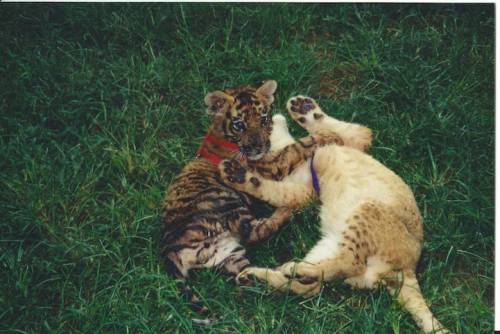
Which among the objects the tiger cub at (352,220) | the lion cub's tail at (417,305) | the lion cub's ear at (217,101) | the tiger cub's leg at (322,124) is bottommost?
the lion cub's tail at (417,305)

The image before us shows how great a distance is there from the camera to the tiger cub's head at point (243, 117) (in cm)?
474

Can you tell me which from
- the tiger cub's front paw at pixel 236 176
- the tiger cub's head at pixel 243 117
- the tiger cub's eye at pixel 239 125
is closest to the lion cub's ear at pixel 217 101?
the tiger cub's head at pixel 243 117

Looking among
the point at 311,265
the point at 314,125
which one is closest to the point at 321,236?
the point at 311,265

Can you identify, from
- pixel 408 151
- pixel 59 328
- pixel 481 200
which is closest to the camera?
pixel 59 328

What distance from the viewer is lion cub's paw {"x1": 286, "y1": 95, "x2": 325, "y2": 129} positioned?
508cm

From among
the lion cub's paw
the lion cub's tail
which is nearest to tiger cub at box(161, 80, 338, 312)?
the lion cub's paw

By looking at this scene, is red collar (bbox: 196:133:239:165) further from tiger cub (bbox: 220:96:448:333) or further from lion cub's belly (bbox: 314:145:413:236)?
lion cub's belly (bbox: 314:145:413:236)

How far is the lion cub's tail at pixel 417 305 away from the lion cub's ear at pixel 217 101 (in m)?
1.76

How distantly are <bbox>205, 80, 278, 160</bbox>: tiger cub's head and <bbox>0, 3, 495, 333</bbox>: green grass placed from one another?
0.32m

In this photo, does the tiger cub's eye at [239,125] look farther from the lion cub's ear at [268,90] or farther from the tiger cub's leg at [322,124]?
the tiger cub's leg at [322,124]

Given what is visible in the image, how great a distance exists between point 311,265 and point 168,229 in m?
0.98

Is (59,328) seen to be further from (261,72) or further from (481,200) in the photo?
(481,200)

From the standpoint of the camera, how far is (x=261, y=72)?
521cm

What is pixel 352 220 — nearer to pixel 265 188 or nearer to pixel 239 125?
pixel 265 188
